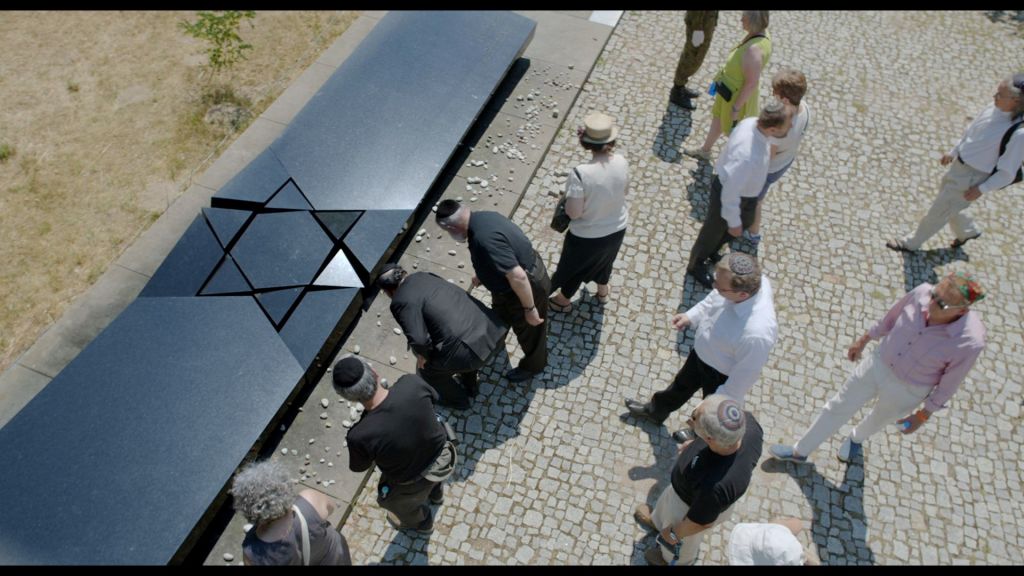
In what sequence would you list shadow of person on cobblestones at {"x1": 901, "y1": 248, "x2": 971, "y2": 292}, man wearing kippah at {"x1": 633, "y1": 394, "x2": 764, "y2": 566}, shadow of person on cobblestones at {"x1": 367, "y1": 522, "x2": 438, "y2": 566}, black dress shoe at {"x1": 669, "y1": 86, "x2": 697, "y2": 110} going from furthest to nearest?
black dress shoe at {"x1": 669, "y1": 86, "x2": 697, "y2": 110}
shadow of person on cobblestones at {"x1": 901, "y1": 248, "x2": 971, "y2": 292}
shadow of person on cobblestones at {"x1": 367, "y1": 522, "x2": 438, "y2": 566}
man wearing kippah at {"x1": 633, "y1": 394, "x2": 764, "y2": 566}

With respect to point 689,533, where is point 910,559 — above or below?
below

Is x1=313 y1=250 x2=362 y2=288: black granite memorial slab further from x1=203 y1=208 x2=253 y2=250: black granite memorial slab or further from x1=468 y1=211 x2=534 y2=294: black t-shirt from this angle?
x1=468 y1=211 x2=534 y2=294: black t-shirt

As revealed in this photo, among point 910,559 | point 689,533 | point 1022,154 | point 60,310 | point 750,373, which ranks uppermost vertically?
point 1022,154

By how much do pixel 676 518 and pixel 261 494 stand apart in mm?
2288

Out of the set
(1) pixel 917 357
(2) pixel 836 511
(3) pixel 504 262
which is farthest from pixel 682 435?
(3) pixel 504 262

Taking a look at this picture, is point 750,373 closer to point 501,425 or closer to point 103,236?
point 501,425

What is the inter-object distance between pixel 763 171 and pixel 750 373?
1739 millimetres

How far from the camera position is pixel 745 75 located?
226 inches

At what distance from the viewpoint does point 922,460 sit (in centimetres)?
486

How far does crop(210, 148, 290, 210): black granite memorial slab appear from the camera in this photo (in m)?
5.57

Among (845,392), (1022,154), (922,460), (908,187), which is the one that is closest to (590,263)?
(845,392)

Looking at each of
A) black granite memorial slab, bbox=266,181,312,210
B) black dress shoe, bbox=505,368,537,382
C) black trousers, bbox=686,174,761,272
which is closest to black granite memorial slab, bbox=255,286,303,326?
black granite memorial slab, bbox=266,181,312,210

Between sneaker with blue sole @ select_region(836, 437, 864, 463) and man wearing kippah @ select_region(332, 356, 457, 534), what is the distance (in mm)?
2872

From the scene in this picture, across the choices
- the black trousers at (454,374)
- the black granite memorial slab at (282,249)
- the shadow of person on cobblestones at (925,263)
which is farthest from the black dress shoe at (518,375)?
the shadow of person on cobblestones at (925,263)
